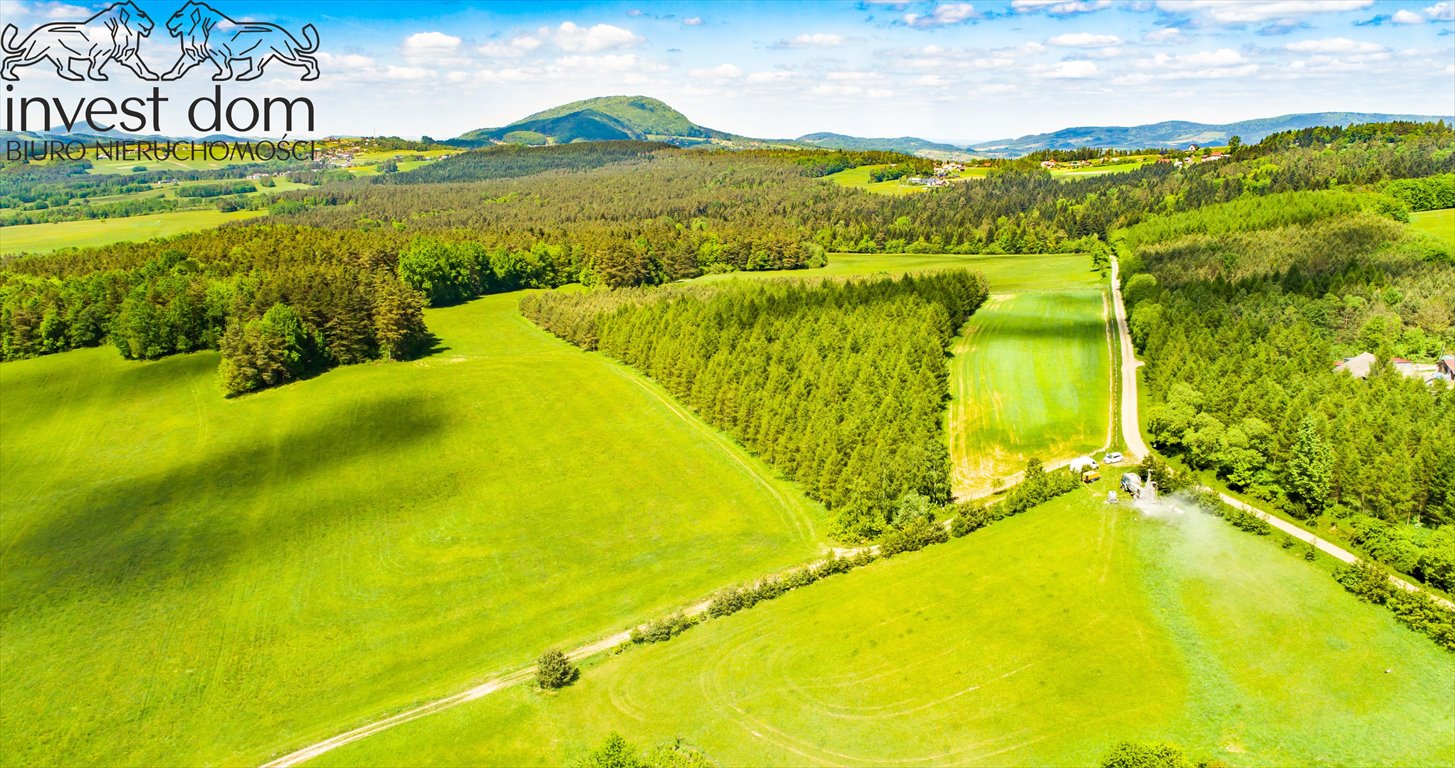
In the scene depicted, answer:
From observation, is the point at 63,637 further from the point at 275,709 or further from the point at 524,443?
the point at 524,443

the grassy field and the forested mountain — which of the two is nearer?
the grassy field

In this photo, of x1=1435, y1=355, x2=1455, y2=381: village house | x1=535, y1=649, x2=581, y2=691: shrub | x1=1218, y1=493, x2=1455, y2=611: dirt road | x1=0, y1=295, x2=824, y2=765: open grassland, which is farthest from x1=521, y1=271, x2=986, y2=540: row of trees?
x1=1435, y1=355, x2=1455, y2=381: village house

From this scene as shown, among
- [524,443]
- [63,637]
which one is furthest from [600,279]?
[63,637]

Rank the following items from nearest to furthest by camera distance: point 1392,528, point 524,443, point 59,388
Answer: point 1392,528
point 524,443
point 59,388

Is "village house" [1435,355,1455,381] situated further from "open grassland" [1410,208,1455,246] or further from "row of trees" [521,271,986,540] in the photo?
"open grassland" [1410,208,1455,246]

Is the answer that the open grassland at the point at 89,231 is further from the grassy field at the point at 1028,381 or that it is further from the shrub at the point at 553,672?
the grassy field at the point at 1028,381

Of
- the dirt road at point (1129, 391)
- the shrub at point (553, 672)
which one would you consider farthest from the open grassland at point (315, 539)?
the dirt road at point (1129, 391)

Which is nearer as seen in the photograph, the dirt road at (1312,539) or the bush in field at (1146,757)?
the bush in field at (1146,757)
